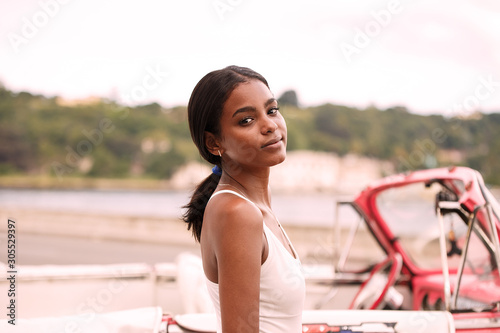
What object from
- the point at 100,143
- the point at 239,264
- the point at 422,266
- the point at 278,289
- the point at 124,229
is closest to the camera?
the point at 239,264

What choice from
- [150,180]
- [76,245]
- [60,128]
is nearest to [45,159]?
[60,128]

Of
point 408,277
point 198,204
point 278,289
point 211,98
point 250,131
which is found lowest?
point 278,289

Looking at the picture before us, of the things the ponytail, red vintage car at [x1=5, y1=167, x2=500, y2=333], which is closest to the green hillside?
red vintage car at [x1=5, y1=167, x2=500, y2=333]

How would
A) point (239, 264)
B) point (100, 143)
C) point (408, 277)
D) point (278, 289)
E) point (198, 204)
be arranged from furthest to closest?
point (100, 143), point (408, 277), point (198, 204), point (278, 289), point (239, 264)

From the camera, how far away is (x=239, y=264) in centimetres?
129

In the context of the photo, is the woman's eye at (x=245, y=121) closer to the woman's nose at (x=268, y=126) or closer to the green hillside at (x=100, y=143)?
the woman's nose at (x=268, y=126)

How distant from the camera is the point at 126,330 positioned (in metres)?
2.40

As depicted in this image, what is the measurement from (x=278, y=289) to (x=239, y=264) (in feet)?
0.64

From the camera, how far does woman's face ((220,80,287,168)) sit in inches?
59.1

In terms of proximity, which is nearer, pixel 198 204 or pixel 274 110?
pixel 274 110

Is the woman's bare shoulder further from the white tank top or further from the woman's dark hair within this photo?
the woman's dark hair

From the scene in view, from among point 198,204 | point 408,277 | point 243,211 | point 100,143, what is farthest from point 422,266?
point 100,143

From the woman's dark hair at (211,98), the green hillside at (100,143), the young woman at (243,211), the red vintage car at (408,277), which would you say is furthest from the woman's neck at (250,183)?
the green hillside at (100,143)

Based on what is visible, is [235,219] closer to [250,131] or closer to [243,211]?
[243,211]
